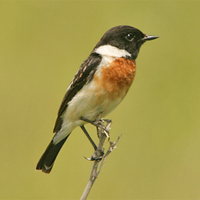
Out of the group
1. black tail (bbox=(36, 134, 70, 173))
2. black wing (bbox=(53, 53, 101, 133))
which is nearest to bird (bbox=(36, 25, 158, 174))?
black wing (bbox=(53, 53, 101, 133))

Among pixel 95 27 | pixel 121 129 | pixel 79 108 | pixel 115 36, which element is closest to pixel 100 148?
pixel 79 108

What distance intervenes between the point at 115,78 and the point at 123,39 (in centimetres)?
56

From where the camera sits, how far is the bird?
162 inches

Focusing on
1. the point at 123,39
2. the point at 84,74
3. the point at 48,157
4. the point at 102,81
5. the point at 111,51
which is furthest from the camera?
the point at 48,157

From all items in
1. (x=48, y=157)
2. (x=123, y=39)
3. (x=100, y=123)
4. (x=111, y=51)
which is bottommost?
(x=48, y=157)

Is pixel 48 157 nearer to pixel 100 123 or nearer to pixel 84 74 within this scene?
pixel 100 123

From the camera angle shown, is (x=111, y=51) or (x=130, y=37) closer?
(x=111, y=51)

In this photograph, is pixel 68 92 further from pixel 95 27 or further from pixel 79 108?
pixel 95 27

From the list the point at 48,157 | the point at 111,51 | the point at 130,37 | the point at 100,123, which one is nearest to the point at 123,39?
the point at 130,37

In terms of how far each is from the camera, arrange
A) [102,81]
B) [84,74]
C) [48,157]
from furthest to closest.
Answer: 1. [48,157]
2. [84,74]
3. [102,81]

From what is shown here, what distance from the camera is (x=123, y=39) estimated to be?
4473 mm

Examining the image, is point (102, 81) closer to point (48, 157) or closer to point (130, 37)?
point (130, 37)

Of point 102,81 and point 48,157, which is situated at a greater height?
point 102,81

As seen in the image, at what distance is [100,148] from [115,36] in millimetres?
1337
